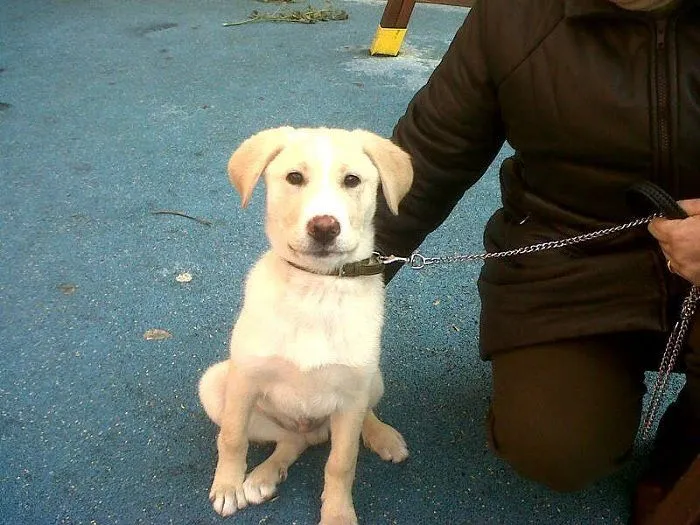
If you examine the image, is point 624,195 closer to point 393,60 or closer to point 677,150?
point 677,150

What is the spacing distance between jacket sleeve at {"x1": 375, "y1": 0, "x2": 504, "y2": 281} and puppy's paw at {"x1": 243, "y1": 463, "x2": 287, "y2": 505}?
0.48 metres

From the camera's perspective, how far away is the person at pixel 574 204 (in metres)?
1.03

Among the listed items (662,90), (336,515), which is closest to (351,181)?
(662,90)

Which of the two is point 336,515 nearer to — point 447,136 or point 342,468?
point 342,468

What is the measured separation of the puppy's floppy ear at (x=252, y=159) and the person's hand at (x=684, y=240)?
0.63 meters

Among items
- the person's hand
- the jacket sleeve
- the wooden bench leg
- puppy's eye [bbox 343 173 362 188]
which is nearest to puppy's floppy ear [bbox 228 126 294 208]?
puppy's eye [bbox 343 173 362 188]

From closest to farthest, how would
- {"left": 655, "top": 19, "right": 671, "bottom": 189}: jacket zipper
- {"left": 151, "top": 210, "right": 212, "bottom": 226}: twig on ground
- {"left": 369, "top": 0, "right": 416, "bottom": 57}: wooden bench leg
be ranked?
{"left": 655, "top": 19, "right": 671, "bottom": 189}: jacket zipper → {"left": 151, "top": 210, "right": 212, "bottom": 226}: twig on ground → {"left": 369, "top": 0, "right": 416, "bottom": 57}: wooden bench leg

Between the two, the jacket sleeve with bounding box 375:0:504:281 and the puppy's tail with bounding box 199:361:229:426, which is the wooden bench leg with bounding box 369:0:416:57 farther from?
the puppy's tail with bounding box 199:361:229:426

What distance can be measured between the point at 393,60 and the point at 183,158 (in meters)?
1.63

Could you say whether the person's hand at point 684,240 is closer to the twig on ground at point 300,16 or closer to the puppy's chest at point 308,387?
the puppy's chest at point 308,387

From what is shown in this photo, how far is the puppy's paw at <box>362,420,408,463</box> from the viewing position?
1.38m

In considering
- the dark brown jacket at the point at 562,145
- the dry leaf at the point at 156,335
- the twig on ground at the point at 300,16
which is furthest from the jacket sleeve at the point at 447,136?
the twig on ground at the point at 300,16

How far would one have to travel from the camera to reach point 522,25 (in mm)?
1118

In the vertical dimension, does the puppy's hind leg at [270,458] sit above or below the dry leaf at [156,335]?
above
